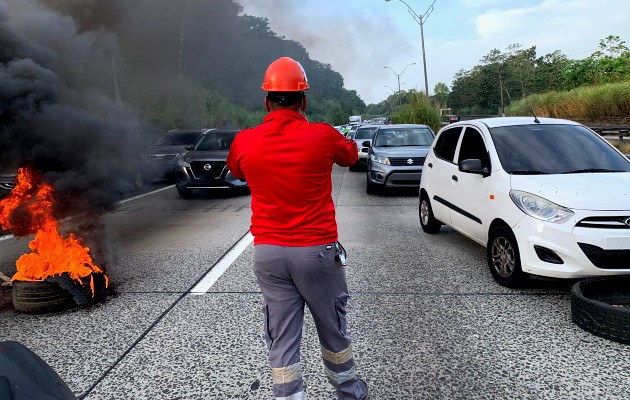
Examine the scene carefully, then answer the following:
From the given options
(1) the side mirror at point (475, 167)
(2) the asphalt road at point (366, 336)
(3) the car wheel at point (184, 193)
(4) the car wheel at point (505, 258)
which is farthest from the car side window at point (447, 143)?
(3) the car wheel at point (184, 193)

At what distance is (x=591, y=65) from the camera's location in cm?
4619

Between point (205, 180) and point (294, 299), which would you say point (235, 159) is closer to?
point (294, 299)

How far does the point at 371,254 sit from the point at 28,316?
378 cm

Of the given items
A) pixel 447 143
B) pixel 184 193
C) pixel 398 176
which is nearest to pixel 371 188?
pixel 398 176

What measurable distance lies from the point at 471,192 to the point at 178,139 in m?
12.9

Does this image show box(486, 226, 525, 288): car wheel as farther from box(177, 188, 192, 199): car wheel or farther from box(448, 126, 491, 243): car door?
box(177, 188, 192, 199): car wheel

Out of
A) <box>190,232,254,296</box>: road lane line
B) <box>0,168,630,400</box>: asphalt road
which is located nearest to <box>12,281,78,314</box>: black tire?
<box>0,168,630,400</box>: asphalt road

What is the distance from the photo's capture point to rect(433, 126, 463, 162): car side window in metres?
6.60

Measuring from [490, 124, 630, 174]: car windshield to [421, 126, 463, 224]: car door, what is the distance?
2.70 ft

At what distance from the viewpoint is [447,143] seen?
6.86m

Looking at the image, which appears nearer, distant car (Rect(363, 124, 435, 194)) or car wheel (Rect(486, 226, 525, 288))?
car wheel (Rect(486, 226, 525, 288))

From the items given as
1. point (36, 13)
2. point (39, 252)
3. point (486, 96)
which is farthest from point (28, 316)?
point (486, 96)

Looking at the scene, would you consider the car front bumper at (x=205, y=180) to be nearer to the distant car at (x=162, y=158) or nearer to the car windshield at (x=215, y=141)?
the car windshield at (x=215, y=141)

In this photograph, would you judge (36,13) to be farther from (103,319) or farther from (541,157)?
(541,157)
